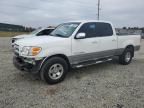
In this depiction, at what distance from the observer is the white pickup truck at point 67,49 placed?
4715mm

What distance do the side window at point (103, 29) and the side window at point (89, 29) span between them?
0.68ft

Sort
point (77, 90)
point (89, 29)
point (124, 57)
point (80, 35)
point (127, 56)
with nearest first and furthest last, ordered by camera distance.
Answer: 1. point (77, 90)
2. point (80, 35)
3. point (89, 29)
4. point (124, 57)
5. point (127, 56)

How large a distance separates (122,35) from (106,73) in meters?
2.04

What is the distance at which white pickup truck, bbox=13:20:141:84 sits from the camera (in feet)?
15.5

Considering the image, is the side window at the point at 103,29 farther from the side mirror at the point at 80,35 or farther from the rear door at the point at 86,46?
the side mirror at the point at 80,35

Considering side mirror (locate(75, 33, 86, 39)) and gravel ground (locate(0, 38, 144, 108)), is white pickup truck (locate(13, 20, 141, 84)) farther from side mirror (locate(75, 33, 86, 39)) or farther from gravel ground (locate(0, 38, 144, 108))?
gravel ground (locate(0, 38, 144, 108))

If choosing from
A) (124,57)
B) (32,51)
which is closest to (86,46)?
(32,51)

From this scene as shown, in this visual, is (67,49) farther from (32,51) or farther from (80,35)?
(32,51)

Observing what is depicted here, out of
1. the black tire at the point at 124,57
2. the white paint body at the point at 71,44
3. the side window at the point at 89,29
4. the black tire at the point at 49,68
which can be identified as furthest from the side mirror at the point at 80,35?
the black tire at the point at 124,57

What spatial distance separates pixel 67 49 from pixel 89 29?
4.34 ft

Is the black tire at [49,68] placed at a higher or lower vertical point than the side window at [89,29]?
lower

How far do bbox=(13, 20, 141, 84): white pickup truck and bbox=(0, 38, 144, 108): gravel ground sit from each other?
469 mm

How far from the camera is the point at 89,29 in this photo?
19.6ft

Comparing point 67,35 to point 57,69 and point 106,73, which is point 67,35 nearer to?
point 57,69
